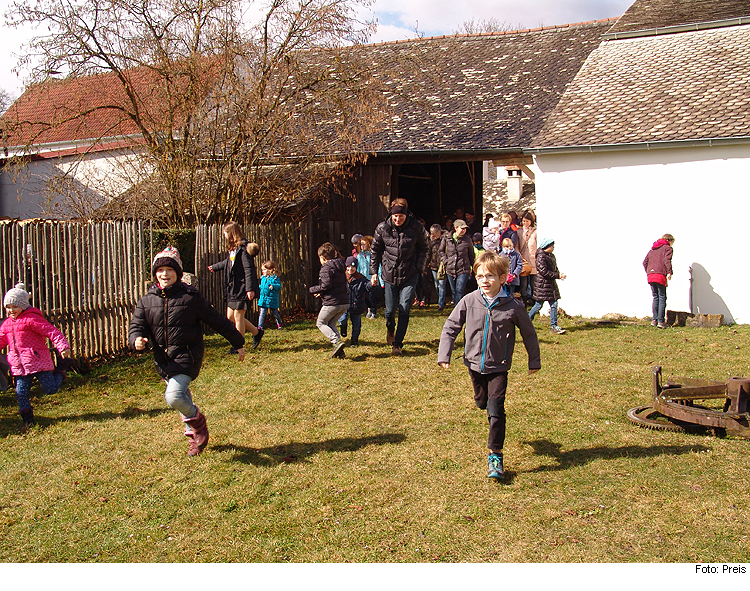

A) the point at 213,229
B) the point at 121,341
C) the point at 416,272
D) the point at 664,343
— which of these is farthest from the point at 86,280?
the point at 664,343

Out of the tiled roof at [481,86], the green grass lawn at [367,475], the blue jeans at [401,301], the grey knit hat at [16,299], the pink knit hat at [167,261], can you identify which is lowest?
the green grass lawn at [367,475]

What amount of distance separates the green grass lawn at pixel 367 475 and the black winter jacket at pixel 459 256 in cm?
342

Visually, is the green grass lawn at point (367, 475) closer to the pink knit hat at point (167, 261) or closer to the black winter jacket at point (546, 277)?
the pink knit hat at point (167, 261)

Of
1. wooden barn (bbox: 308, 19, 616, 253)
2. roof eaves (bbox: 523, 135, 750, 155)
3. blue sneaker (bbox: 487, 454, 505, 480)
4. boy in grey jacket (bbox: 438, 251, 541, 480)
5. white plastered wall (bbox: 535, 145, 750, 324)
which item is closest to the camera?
blue sneaker (bbox: 487, 454, 505, 480)

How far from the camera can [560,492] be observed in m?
4.86

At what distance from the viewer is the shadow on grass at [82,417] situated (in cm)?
694

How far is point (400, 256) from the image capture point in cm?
928

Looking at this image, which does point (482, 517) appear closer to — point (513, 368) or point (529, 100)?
point (513, 368)

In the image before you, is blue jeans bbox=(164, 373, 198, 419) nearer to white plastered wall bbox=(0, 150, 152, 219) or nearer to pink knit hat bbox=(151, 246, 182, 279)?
pink knit hat bbox=(151, 246, 182, 279)

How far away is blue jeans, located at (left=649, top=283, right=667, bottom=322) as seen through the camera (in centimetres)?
1215

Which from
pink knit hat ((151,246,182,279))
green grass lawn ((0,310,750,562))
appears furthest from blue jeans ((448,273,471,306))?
pink knit hat ((151,246,182,279))

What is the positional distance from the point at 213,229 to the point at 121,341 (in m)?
2.79

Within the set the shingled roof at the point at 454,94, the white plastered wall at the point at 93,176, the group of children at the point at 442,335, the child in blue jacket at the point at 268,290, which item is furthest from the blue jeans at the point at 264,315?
the group of children at the point at 442,335

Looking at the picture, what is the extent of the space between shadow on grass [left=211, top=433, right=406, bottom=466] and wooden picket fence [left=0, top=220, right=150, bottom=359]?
4107 mm
